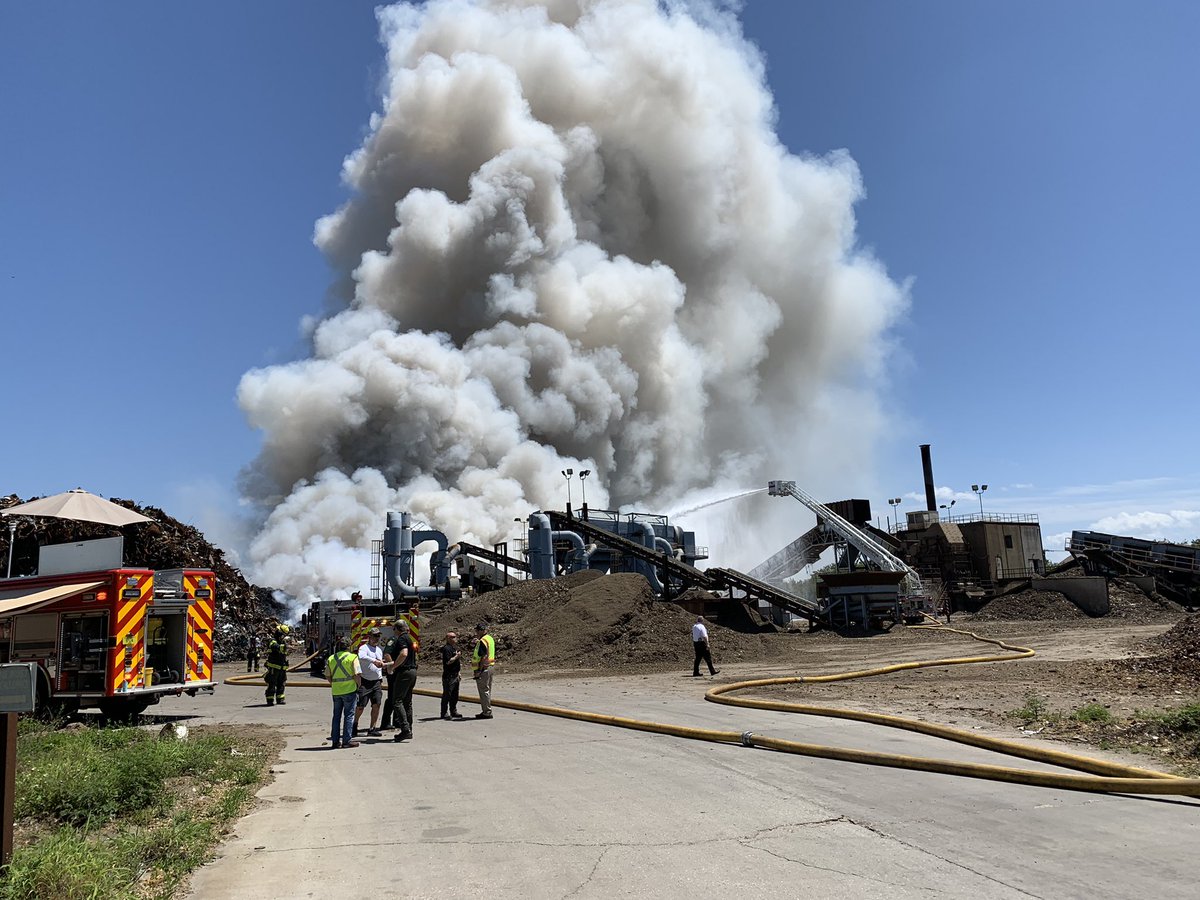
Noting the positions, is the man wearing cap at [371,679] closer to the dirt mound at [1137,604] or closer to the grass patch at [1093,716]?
the grass patch at [1093,716]

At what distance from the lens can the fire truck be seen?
13523 mm

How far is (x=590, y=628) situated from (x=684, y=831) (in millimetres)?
20423

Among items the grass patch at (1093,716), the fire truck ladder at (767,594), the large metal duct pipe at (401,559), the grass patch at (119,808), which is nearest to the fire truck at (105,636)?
the grass patch at (119,808)

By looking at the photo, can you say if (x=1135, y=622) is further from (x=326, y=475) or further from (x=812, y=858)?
(x=326, y=475)

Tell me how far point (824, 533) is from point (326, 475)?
33.6 m

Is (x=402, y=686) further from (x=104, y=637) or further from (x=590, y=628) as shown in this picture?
(x=590, y=628)

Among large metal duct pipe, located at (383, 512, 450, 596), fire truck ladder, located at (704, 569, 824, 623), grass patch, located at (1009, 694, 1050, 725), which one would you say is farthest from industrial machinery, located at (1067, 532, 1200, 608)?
grass patch, located at (1009, 694, 1050, 725)

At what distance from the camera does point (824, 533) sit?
5656cm

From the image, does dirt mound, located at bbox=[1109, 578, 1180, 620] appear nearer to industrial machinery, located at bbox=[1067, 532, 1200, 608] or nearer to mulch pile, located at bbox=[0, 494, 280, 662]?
industrial machinery, located at bbox=[1067, 532, 1200, 608]

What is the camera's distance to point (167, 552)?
3416 cm

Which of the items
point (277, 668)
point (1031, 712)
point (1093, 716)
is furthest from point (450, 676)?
point (1093, 716)

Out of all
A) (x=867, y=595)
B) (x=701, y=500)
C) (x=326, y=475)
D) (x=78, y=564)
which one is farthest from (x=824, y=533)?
(x=78, y=564)

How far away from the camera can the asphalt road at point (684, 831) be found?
5.09 meters

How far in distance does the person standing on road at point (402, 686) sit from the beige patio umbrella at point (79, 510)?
239 inches
